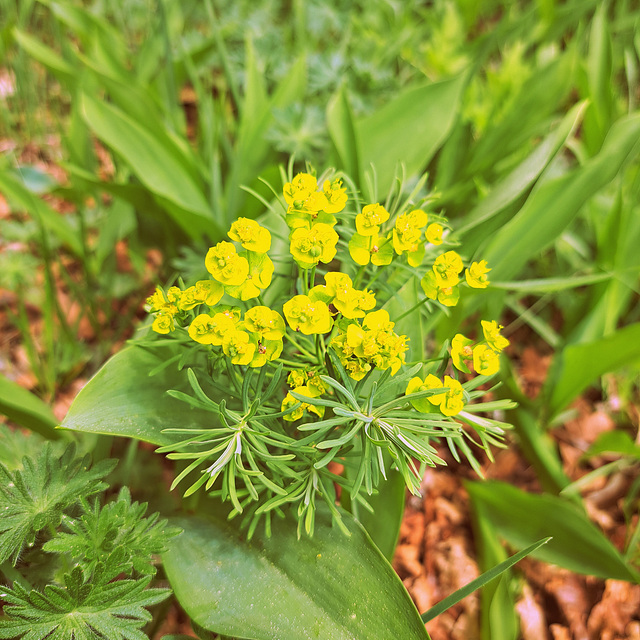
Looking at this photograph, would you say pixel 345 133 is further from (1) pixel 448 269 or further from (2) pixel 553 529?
(2) pixel 553 529


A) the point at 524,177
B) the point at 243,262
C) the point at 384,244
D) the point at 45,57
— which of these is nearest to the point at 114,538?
the point at 243,262

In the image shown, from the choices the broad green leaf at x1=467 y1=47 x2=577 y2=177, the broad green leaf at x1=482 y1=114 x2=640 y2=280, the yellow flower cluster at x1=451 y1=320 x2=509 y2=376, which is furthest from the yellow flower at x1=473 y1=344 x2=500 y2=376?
the broad green leaf at x1=467 y1=47 x2=577 y2=177

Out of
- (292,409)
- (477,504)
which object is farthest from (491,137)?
(292,409)

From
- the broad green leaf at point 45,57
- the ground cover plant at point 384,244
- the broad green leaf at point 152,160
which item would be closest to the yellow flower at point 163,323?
the ground cover plant at point 384,244

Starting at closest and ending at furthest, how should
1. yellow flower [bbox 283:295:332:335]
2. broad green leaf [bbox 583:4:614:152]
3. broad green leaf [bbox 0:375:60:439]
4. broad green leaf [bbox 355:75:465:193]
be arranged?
1. yellow flower [bbox 283:295:332:335]
2. broad green leaf [bbox 0:375:60:439]
3. broad green leaf [bbox 355:75:465:193]
4. broad green leaf [bbox 583:4:614:152]

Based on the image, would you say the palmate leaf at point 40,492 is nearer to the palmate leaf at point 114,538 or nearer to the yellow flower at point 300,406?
the palmate leaf at point 114,538

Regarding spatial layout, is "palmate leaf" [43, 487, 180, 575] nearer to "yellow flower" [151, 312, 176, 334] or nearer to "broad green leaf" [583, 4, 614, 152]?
"yellow flower" [151, 312, 176, 334]
